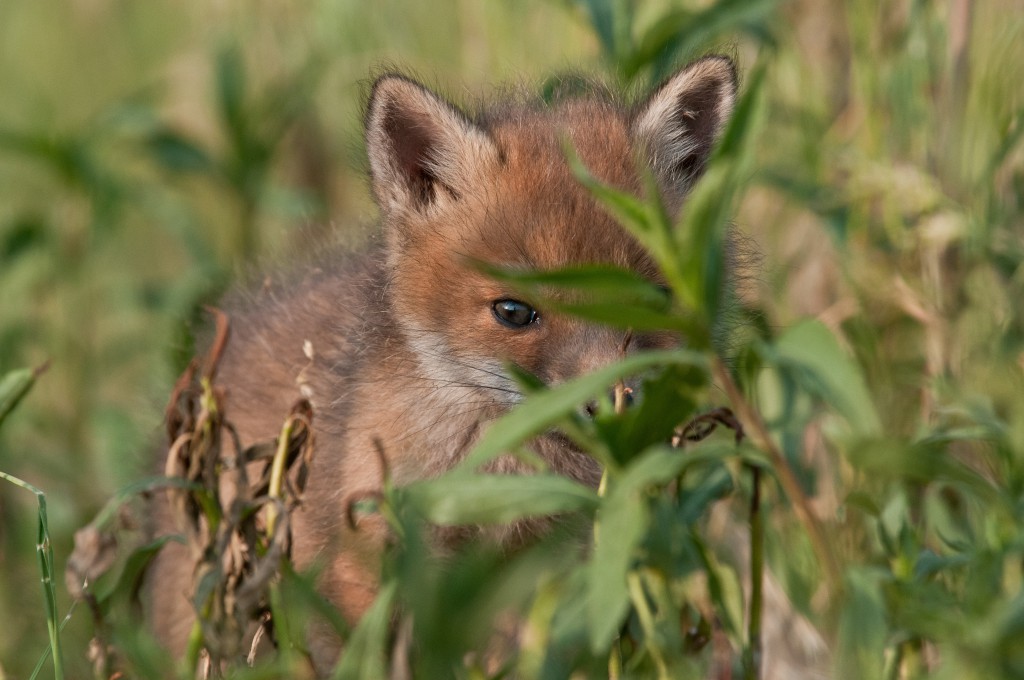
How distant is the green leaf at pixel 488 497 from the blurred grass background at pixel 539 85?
1028 mm

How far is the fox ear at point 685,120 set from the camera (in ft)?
10.9

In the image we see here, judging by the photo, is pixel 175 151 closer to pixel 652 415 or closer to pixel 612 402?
pixel 612 402

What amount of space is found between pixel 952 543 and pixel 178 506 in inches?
62.7

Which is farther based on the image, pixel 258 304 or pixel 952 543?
pixel 258 304

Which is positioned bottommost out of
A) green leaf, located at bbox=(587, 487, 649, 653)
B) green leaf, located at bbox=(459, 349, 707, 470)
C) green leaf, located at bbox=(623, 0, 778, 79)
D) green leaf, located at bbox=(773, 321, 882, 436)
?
green leaf, located at bbox=(587, 487, 649, 653)

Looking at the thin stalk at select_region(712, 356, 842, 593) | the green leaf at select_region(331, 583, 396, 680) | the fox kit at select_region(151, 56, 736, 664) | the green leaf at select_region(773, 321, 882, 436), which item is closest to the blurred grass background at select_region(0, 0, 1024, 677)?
the fox kit at select_region(151, 56, 736, 664)

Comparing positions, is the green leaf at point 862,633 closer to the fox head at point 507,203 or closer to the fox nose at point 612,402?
the fox nose at point 612,402

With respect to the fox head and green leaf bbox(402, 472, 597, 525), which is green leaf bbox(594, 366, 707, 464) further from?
the fox head

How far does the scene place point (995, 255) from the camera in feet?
12.5

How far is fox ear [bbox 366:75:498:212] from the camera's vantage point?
340cm

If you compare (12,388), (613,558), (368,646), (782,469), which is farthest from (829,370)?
(12,388)

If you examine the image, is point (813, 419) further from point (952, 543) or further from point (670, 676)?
point (670, 676)

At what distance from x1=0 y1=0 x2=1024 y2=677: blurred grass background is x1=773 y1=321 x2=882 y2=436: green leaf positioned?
0.87m

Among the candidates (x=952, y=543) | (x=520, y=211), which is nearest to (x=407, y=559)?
(x=952, y=543)
